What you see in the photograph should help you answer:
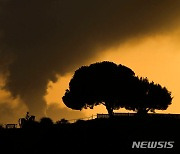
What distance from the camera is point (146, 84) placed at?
400ft

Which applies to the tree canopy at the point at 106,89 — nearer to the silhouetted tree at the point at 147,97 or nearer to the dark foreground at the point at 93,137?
the silhouetted tree at the point at 147,97

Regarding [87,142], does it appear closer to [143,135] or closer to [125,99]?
[143,135]

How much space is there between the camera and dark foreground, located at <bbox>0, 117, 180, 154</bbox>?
2140 inches

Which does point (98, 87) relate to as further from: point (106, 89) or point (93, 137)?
point (93, 137)

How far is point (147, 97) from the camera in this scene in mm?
120562

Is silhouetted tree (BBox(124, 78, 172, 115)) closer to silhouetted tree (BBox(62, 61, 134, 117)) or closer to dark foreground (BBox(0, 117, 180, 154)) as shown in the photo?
silhouetted tree (BBox(62, 61, 134, 117))

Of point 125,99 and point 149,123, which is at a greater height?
point 125,99

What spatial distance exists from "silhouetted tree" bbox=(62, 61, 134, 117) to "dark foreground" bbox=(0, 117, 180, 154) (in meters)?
48.9

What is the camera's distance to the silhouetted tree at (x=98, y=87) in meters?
117

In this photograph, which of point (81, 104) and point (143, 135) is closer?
point (143, 135)

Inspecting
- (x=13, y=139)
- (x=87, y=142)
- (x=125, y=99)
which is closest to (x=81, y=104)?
(x=125, y=99)

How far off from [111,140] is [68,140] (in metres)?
8.00

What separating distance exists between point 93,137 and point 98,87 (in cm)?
5798

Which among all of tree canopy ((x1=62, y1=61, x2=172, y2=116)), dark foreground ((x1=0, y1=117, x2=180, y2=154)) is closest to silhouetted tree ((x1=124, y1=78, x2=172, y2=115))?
tree canopy ((x1=62, y1=61, x2=172, y2=116))
